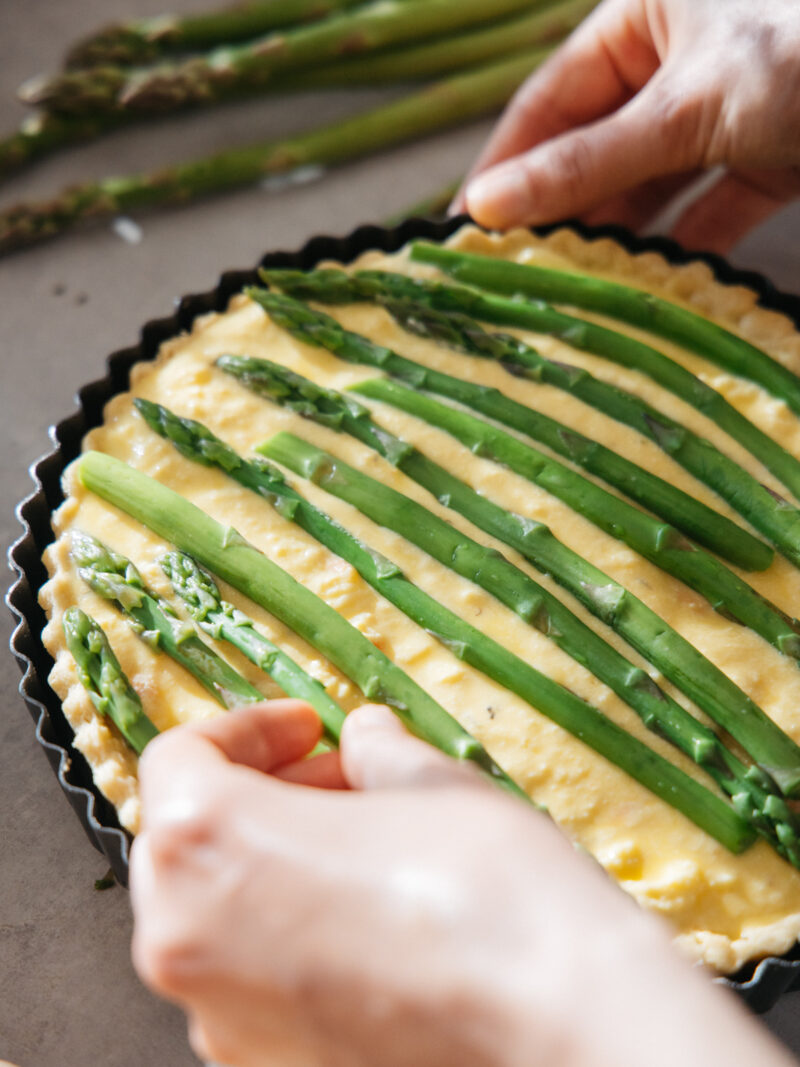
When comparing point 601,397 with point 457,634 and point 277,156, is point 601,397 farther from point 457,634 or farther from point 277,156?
point 277,156

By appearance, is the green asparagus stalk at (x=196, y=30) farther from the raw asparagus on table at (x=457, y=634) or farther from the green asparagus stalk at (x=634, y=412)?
the raw asparagus on table at (x=457, y=634)

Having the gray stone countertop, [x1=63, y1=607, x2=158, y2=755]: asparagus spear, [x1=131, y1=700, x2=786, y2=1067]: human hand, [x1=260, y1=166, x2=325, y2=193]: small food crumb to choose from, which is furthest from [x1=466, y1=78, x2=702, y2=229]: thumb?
[x1=131, y1=700, x2=786, y2=1067]: human hand

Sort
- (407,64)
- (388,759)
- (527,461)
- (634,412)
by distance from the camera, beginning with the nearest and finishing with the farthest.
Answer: (388,759), (527,461), (634,412), (407,64)

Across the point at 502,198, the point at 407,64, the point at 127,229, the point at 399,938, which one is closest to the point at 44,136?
the point at 127,229

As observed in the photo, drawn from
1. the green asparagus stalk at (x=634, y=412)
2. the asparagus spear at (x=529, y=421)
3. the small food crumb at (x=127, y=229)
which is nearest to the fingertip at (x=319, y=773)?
the asparagus spear at (x=529, y=421)

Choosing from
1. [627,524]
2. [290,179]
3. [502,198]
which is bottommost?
[627,524]

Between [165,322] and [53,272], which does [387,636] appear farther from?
[53,272]
